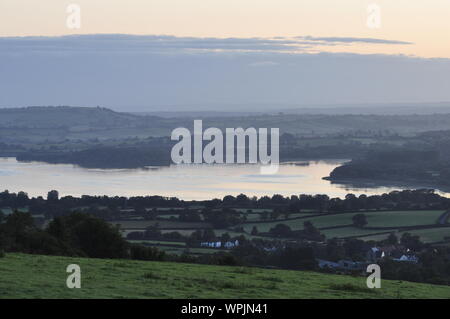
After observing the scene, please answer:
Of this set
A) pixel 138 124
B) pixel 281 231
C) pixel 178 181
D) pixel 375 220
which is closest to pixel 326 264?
pixel 281 231

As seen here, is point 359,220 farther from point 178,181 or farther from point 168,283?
point 168,283

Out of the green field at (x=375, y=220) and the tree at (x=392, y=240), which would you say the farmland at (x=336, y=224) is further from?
the tree at (x=392, y=240)

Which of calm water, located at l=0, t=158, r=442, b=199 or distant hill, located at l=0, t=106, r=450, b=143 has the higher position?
distant hill, located at l=0, t=106, r=450, b=143
